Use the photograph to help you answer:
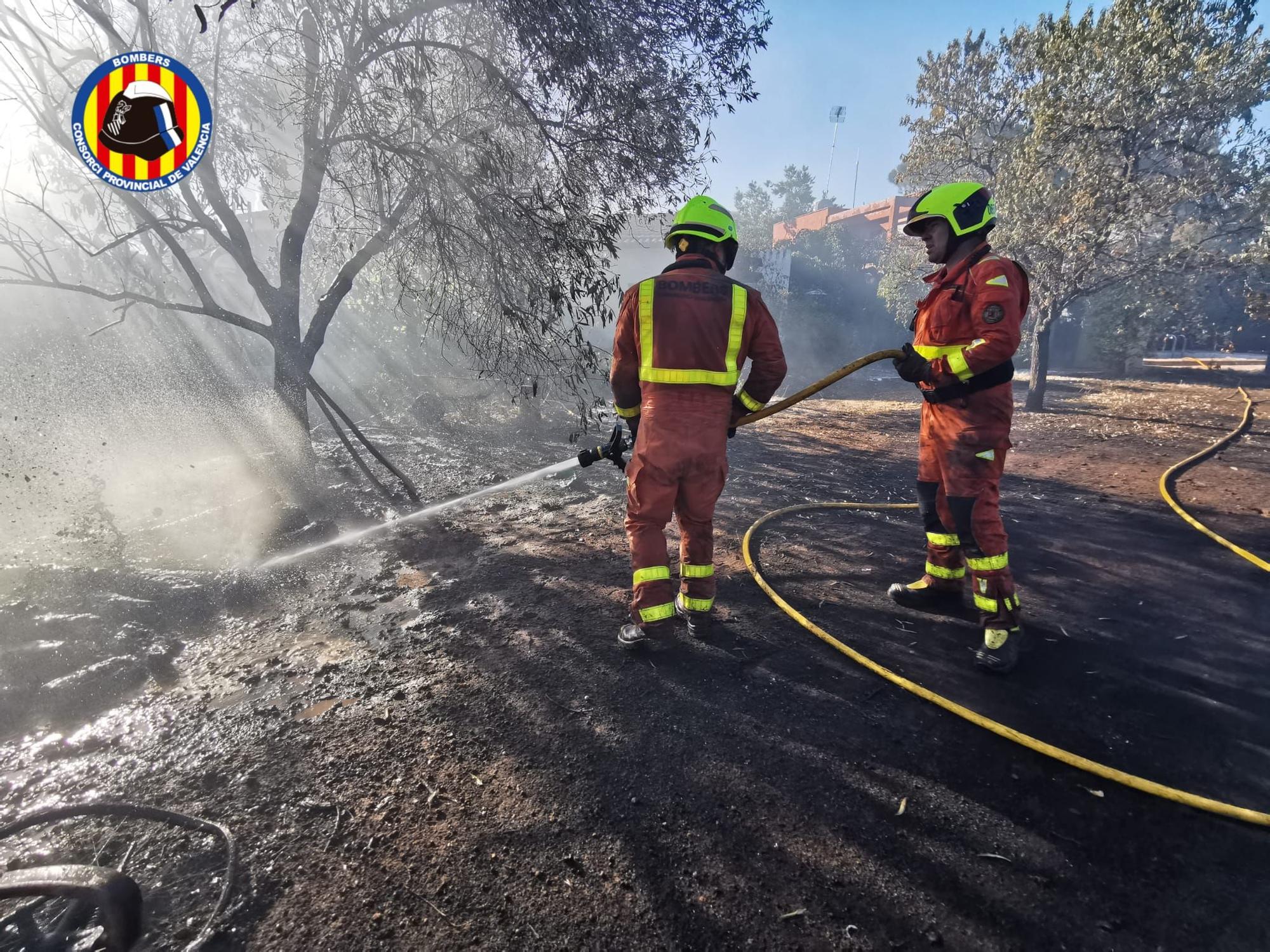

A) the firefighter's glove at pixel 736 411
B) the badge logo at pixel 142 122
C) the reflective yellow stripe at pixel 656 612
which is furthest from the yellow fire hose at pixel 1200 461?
the badge logo at pixel 142 122

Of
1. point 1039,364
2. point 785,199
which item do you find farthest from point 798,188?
point 1039,364

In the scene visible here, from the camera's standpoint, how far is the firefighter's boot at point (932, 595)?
3.40m

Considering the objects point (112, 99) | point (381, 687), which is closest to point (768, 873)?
point (381, 687)

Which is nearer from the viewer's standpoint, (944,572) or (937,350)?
(937,350)

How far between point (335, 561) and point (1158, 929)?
16.3ft

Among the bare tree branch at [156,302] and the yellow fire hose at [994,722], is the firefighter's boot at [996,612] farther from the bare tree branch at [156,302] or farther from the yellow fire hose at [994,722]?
the bare tree branch at [156,302]

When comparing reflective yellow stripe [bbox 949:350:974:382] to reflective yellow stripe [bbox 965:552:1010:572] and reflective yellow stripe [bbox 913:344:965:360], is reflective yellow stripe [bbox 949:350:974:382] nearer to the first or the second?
reflective yellow stripe [bbox 913:344:965:360]

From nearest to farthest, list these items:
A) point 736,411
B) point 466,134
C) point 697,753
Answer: point 697,753 → point 736,411 → point 466,134

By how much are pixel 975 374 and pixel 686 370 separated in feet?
4.58

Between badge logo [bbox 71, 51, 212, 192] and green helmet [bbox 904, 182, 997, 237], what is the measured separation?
660 cm

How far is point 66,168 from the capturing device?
832 cm

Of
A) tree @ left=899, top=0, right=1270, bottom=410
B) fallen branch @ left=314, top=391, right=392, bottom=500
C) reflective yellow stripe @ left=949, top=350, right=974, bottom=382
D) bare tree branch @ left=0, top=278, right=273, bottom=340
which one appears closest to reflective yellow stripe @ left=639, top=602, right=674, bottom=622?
reflective yellow stripe @ left=949, top=350, right=974, bottom=382

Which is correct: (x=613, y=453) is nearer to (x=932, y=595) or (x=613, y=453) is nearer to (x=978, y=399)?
(x=978, y=399)

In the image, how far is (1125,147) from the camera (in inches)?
345
